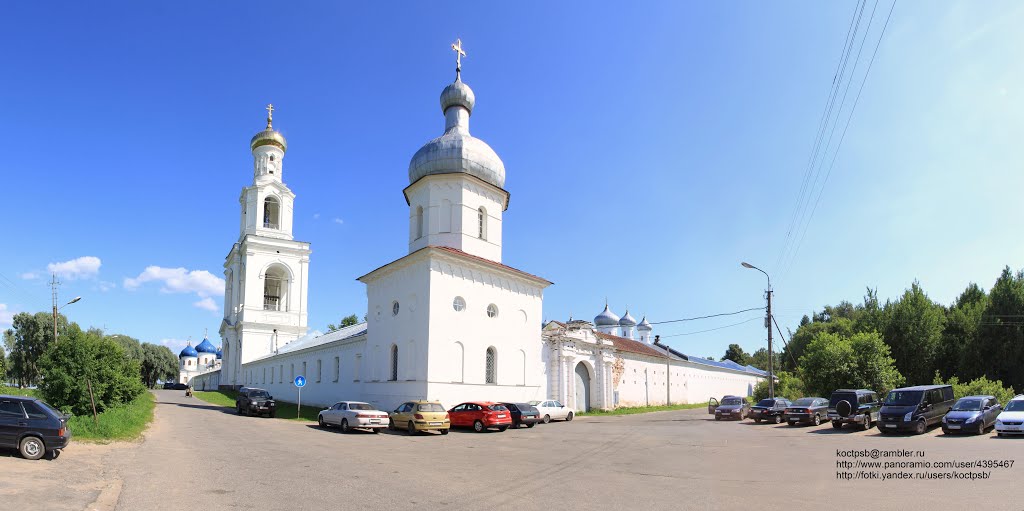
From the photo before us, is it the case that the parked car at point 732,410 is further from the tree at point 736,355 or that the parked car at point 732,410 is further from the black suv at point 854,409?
the tree at point 736,355

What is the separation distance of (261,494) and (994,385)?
3303 cm

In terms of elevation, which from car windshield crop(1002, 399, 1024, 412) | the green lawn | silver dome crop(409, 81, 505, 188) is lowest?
the green lawn

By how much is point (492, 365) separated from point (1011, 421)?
1930cm

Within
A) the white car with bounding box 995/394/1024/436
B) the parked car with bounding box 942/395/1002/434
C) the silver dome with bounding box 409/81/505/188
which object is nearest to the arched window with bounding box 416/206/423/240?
the silver dome with bounding box 409/81/505/188

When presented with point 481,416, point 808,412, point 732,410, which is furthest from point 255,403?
point 808,412

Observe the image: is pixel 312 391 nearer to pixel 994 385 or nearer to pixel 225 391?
pixel 225 391

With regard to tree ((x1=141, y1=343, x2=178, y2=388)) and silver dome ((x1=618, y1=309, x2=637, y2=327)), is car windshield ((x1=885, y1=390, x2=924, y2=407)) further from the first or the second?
tree ((x1=141, y1=343, x2=178, y2=388))

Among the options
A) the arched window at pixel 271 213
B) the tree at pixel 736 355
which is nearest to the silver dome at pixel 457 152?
the arched window at pixel 271 213

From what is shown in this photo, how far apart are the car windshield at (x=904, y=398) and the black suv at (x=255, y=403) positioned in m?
27.2

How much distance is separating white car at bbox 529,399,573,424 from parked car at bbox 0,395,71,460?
63.4ft

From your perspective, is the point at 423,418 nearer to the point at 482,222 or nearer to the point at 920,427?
the point at 482,222

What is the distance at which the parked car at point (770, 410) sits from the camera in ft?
95.4

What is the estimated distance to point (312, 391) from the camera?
3881cm

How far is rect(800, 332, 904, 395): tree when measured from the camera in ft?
102
